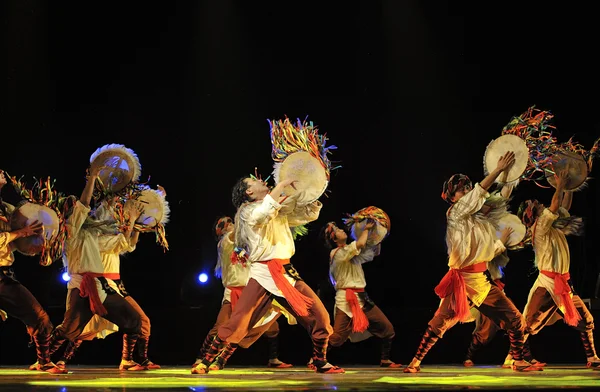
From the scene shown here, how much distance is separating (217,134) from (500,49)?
3.58m

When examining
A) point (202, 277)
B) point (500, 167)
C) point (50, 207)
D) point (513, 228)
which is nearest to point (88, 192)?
point (50, 207)

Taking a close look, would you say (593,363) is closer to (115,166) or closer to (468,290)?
(468,290)

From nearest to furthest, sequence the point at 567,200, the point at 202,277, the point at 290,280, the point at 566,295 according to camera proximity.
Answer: the point at 290,280 → the point at 566,295 → the point at 567,200 → the point at 202,277

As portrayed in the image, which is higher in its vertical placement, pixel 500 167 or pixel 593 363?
pixel 500 167

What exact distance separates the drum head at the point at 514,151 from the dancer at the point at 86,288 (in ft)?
11.3

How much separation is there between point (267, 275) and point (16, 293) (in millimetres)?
2288

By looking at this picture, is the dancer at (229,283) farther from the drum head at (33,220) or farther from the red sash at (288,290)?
the drum head at (33,220)

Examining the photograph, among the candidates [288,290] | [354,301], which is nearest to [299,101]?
[354,301]

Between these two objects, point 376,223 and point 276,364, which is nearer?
point 376,223

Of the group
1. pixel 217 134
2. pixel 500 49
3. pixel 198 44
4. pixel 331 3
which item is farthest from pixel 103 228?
pixel 500 49

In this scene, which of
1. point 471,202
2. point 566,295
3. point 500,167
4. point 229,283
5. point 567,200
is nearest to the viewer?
point 500,167

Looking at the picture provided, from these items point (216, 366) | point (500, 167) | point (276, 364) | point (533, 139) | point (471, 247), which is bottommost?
point (276, 364)

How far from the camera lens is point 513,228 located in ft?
28.9

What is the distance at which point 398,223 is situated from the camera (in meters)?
10.8
